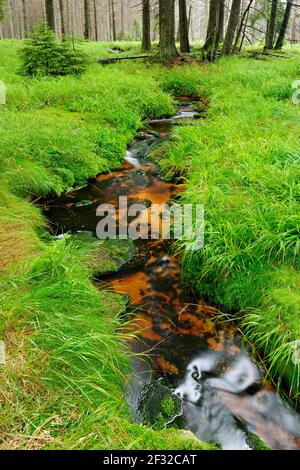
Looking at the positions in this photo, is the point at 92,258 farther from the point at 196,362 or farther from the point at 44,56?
the point at 44,56

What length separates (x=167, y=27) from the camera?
1510 cm

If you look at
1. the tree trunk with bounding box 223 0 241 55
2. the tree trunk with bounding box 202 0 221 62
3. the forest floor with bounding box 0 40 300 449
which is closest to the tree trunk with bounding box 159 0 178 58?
the tree trunk with bounding box 202 0 221 62

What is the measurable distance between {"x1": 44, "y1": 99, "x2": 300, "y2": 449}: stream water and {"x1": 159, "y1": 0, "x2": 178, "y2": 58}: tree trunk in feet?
41.1

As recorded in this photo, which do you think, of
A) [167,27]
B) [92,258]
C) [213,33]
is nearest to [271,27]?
[213,33]

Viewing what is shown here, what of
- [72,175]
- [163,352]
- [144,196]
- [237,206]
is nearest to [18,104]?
[72,175]

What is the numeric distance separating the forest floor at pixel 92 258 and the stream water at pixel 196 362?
20 cm

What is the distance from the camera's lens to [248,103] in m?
9.67

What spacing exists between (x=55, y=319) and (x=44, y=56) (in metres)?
10.8

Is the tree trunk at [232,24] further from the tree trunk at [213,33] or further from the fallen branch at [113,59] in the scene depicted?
the fallen branch at [113,59]

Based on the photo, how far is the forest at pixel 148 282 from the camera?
263 centimetres

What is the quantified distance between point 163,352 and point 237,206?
216cm

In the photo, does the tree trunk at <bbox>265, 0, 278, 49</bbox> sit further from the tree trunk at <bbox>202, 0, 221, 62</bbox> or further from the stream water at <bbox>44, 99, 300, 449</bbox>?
the stream water at <bbox>44, 99, 300, 449</bbox>

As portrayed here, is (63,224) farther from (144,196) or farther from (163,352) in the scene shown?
(163,352)

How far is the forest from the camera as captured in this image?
8.64ft
